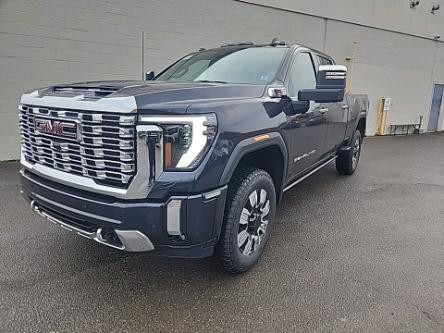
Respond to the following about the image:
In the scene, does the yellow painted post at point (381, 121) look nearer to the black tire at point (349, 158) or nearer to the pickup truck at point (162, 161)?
the black tire at point (349, 158)

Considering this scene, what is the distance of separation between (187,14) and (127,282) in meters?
6.74

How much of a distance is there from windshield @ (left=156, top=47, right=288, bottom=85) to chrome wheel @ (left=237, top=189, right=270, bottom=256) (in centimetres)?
109

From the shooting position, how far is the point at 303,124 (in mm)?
3559

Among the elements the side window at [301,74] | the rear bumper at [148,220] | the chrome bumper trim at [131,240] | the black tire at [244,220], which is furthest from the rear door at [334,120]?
the chrome bumper trim at [131,240]

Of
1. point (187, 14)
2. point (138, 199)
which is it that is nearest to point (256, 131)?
point (138, 199)

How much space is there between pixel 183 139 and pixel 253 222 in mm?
1049

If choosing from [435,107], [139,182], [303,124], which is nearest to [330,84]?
[303,124]

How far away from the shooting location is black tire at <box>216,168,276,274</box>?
2570 millimetres

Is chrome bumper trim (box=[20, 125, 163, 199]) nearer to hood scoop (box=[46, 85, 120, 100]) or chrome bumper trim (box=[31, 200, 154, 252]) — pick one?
chrome bumper trim (box=[31, 200, 154, 252])

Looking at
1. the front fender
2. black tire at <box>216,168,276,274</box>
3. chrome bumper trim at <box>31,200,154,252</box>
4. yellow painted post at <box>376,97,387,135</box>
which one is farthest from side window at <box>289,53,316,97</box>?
yellow painted post at <box>376,97,387,135</box>

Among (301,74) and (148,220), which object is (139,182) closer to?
(148,220)

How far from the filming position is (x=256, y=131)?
2.69 m

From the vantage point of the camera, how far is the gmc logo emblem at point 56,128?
2277 millimetres

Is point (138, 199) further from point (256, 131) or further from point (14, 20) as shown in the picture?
point (14, 20)
